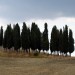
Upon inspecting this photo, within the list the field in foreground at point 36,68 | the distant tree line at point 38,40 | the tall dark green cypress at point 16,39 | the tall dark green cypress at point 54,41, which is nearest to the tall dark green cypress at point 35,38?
the distant tree line at point 38,40

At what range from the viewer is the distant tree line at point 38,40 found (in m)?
115

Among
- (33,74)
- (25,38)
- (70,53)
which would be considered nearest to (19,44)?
(25,38)

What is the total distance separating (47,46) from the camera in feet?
389

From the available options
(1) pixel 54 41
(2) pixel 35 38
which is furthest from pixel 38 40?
(1) pixel 54 41

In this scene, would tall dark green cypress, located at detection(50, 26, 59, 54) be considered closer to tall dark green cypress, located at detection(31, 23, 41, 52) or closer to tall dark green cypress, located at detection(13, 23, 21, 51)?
tall dark green cypress, located at detection(31, 23, 41, 52)

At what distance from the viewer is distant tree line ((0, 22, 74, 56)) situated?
115 m

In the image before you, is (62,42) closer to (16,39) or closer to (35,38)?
(35,38)

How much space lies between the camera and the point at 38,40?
4756 inches

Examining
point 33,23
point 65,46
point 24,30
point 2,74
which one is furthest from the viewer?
point 33,23

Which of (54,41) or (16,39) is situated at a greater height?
(16,39)

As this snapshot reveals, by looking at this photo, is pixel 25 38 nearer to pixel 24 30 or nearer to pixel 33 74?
pixel 24 30

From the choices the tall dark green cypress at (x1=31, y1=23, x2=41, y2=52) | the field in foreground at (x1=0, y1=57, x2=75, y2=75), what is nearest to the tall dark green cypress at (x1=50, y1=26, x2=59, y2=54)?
the tall dark green cypress at (x1=31, y1=23, x2=41, y2=52)

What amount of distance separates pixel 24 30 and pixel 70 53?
21185mm

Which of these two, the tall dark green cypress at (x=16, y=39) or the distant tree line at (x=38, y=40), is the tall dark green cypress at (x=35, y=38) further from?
the tall dark green cypress at (x=16, y=39)
